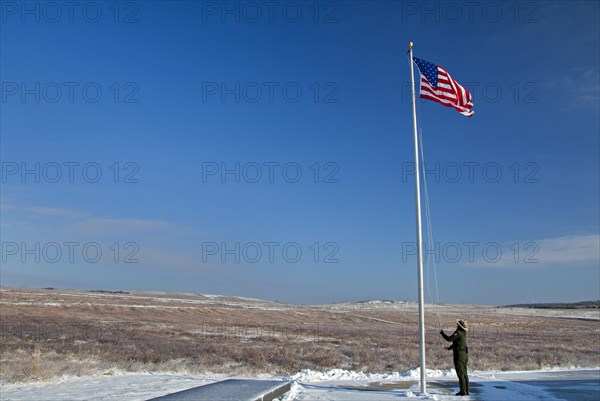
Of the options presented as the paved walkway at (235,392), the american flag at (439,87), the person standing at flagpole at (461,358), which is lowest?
the paved walkway at (235,392)

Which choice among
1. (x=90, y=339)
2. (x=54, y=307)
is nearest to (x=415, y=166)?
(x=90, y=339)

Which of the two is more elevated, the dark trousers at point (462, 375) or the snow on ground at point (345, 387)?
the dark trousers at point (462, 375)

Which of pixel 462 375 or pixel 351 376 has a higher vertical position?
pixel 462 375

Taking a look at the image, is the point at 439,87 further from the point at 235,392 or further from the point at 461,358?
the point at 235,392

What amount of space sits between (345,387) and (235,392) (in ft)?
12.0

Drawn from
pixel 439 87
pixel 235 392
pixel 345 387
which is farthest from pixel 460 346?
pixel 439 87

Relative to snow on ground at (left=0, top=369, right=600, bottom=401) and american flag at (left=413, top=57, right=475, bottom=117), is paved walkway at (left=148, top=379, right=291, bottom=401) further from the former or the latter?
american flag at (left=413, top=57, right=475, bottom=117)

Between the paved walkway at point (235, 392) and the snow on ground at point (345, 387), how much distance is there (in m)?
0.41

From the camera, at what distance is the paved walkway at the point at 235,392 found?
1181cm

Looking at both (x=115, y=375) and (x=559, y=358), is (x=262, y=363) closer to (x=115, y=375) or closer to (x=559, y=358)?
(x=115, y=375)

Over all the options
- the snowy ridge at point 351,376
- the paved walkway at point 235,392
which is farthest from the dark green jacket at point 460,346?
the paved walkway at point 235,392

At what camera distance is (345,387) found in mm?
15016

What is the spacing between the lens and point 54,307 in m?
55.5

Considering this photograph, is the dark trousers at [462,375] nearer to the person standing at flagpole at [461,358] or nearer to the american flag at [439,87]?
the person standing at flagpole at [461,358]
